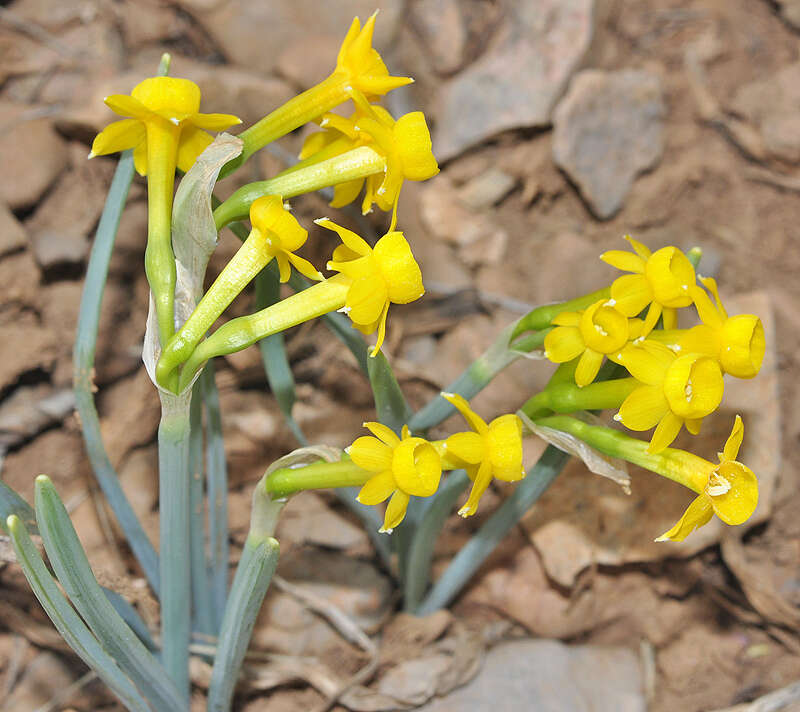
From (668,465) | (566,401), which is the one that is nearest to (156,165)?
(566,401)

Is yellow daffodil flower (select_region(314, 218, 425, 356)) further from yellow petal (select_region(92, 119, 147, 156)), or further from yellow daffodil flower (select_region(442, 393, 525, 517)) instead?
yellow petal (select_region(92, 119, 147, 156))

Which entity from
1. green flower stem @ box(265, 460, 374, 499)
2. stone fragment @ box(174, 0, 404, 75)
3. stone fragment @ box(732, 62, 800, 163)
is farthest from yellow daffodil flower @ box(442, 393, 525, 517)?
stone fragment @ box(732, 62, 800, 163)

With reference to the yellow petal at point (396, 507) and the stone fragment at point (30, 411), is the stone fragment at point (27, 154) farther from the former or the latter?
the yellow petal at point (396, 507)

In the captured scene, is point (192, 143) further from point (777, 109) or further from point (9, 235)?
point (777, 109)

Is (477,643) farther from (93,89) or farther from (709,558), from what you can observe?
(93,89)

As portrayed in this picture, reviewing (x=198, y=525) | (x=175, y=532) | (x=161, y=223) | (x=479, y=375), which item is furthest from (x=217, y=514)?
(x=161, y=223)

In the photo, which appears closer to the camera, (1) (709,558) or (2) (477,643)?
(2) (477,643)
